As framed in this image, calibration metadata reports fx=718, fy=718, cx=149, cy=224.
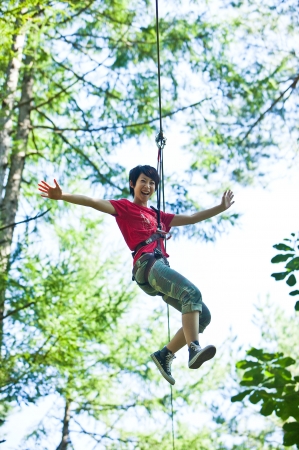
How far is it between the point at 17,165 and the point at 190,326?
585 centimetres

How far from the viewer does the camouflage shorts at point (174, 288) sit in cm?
433

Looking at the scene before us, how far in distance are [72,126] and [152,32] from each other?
1781mm

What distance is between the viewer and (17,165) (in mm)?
9602

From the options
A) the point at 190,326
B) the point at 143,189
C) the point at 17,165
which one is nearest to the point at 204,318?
the point at 190,326

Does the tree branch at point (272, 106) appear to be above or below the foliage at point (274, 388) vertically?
above

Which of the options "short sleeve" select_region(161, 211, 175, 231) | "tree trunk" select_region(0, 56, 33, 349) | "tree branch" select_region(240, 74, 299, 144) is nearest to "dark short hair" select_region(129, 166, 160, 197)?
"short sleeve" select_region(161, 211, 175, 231)

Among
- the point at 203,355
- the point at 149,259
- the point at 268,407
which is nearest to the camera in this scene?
the point at 203,355

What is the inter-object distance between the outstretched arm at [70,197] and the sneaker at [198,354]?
109 cm

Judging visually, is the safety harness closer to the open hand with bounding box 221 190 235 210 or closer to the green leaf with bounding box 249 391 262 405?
the open hand with bounding box 221 190 235 210

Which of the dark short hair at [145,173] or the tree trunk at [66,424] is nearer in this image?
the dark short hair at [145,173]

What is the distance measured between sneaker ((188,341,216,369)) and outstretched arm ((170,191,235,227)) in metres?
1.13

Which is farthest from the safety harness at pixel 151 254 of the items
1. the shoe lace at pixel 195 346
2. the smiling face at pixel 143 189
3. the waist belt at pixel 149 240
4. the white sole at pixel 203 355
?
the white sole at pixel 203 355

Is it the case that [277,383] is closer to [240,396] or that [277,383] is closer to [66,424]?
[240,396]

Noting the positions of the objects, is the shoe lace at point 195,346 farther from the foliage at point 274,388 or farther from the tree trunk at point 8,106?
the tree trunk at point 8,106
